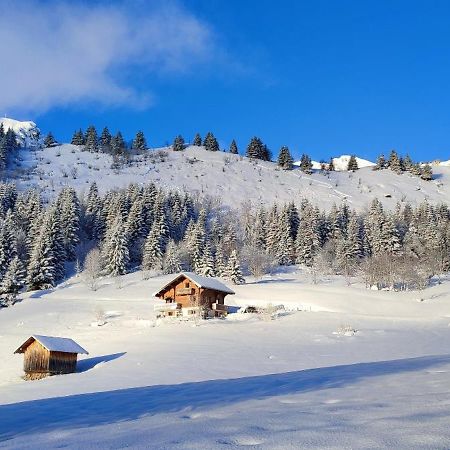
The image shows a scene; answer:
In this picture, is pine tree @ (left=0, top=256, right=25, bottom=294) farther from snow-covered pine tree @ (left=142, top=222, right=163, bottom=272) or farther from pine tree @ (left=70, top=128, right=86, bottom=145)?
pine tree @ (left=70, top=128, right=86, bottom=145)

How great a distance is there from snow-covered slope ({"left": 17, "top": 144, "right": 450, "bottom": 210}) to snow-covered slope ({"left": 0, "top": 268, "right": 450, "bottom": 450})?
53.7 metres

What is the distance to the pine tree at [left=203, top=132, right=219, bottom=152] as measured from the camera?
17832 cm

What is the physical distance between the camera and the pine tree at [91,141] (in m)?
166

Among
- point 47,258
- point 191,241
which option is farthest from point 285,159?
point 47,258

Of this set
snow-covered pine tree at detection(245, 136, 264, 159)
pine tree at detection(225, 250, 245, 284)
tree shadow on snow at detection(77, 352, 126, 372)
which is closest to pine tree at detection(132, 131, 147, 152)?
snow-covered pine tree at detection(245, 136, 264, 159)

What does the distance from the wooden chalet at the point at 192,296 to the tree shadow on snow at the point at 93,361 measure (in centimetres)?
1730

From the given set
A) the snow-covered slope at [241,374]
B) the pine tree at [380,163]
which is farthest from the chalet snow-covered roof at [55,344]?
the pine tree at [380,163]

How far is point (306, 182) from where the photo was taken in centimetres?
15338

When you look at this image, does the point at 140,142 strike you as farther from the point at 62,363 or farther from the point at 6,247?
the point at 62,363

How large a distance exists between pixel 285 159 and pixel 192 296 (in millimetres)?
116534

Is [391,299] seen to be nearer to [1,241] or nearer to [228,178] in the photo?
[1,241]

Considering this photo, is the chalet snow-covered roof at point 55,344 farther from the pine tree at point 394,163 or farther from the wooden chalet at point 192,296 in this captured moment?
the pine tree at point 394,163

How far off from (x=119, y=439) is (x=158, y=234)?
8123cm

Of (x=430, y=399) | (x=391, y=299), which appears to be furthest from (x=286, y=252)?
(x=430, y=399)
